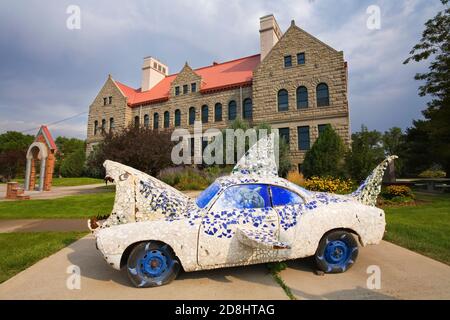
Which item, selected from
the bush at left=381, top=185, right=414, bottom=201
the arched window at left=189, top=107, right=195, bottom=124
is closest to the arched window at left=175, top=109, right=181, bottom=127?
the arched window at left=189, top=107, right=195, bottom=124

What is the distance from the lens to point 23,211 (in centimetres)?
999

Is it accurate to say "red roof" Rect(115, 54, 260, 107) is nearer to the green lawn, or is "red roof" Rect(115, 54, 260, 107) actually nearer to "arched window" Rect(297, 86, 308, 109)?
"arched window" Rect(297, 86, 308, 109)

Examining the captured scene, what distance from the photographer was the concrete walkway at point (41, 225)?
699cm

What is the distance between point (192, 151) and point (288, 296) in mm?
25985

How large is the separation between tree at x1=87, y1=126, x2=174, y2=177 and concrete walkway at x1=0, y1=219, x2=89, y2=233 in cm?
835

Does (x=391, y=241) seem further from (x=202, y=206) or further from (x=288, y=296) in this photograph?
(x=202, y=206)

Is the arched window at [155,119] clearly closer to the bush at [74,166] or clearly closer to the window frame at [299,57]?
the bush at [74,166]

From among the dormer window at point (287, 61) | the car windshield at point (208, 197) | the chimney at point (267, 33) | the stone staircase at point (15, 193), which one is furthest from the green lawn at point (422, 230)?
the chimney at point (267, 33)

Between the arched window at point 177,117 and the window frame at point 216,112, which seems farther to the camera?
the arched window at point 177,117

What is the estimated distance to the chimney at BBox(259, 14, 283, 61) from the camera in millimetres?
25469

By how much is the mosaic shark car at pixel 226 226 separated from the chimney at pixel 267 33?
Answer: 24.9m

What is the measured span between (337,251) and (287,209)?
1.03m

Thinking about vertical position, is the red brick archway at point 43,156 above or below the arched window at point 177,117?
below
